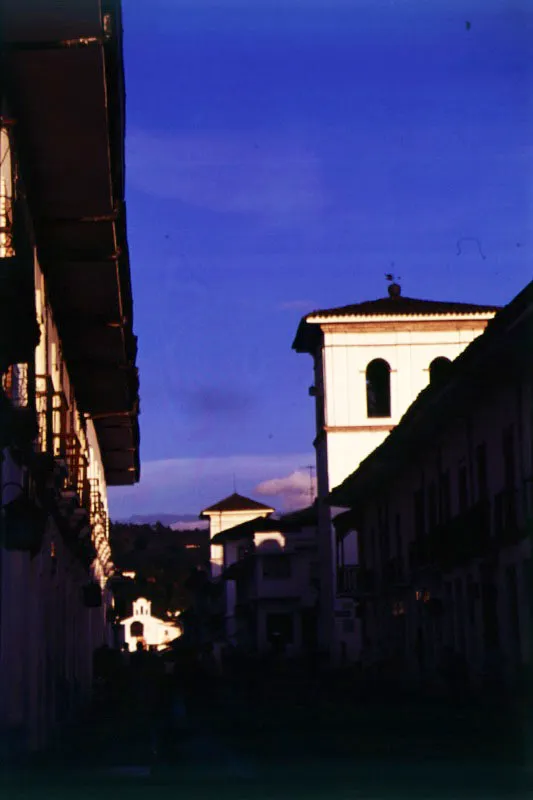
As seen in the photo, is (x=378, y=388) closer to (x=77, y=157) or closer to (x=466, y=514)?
(x=466, y=514)

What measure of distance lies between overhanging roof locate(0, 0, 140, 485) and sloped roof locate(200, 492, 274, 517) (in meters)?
77.0

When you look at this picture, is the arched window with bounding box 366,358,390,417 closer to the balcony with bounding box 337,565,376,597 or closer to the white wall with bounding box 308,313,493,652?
the white wall with bounding box 308,313,493,652

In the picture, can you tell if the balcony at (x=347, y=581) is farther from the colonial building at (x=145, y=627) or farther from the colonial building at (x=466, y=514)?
the colonial building at (x=145, y=627)

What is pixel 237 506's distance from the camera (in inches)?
4210

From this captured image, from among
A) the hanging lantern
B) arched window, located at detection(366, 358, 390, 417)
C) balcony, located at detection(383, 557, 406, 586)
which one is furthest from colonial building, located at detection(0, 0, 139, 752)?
arched window, located at detection(366, 358, 390, 417)

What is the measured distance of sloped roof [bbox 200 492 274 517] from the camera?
106 metres

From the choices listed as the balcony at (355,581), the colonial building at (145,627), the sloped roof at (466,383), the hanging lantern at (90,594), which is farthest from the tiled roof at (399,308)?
the colonial building at (145,627)

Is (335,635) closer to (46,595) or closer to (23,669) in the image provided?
(46,595)

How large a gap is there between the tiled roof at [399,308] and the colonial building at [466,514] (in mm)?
13472

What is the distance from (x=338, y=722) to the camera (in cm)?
2506

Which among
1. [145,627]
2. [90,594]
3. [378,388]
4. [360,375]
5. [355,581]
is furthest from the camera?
[145,627]

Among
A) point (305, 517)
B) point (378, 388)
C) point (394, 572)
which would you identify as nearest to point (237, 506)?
point (305, 517)

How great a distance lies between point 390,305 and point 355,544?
344 inches

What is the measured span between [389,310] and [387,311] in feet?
0.79
